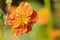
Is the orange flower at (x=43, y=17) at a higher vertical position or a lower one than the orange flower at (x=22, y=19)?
lower

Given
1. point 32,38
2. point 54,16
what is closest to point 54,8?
point 54,16

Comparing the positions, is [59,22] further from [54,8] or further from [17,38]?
[17,38]

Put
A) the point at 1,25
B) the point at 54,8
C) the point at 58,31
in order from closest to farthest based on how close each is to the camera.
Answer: the point at 1,25, the point at 58,31, the point at 54,8

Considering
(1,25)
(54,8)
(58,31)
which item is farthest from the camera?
(54,8)

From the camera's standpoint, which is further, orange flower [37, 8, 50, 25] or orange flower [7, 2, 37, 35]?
orange flower [37, 8, 50, 25]

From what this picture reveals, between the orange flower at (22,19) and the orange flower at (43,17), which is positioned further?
the orange flower at (43,17)

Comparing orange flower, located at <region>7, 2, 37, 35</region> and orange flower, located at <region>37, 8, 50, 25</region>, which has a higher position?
orange flower, located at <region>7, 2, 37, 35</region>

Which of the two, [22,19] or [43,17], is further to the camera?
[43,17]

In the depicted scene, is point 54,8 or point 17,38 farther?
point 54,8
